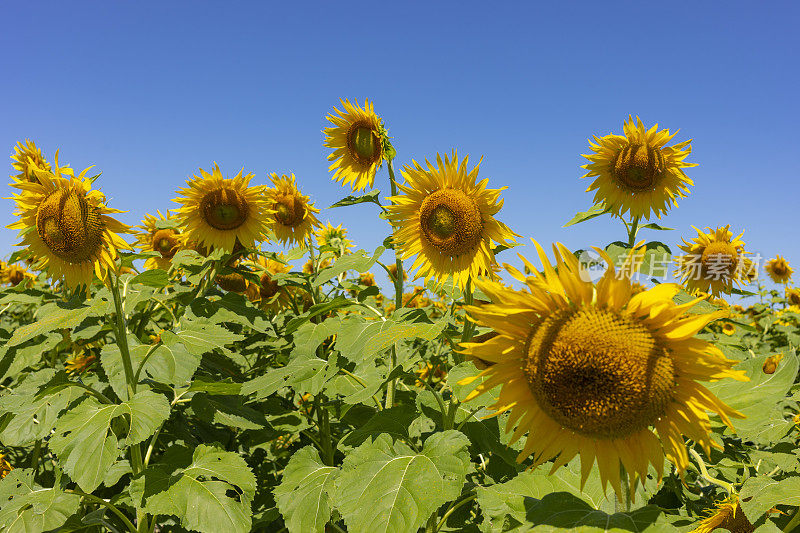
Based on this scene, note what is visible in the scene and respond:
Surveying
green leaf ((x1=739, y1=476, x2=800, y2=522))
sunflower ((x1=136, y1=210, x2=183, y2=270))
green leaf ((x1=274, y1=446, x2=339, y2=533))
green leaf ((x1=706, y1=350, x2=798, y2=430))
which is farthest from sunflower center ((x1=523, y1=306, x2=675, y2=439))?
sunflower ((x1=136, y1=210, x2=183, y2=270))

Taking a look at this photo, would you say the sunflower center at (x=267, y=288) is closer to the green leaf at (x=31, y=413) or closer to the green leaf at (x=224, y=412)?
the green leaf at (x=224, y=412)

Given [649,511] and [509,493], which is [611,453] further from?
[509,493]

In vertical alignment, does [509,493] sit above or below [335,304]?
below

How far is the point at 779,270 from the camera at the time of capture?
32.4 ft

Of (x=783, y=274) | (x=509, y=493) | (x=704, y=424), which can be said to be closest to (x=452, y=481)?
(x=509, y=493)

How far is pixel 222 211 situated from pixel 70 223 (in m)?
1.26

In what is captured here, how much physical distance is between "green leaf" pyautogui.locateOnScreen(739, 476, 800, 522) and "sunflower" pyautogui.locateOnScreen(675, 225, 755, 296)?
3.12 meters

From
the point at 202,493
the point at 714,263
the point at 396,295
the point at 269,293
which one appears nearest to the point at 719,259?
the point at 714,263

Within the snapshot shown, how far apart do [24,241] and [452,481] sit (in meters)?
3.03

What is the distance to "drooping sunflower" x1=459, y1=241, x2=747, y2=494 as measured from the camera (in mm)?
1371

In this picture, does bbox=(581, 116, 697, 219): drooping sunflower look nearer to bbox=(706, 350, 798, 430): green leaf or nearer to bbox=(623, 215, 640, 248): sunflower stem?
bbox=(623, 215, 640, 248): sunflower stem

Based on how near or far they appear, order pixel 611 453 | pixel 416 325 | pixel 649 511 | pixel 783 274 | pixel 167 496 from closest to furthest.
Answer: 1. pixel 649 511
2. pixel 611 453
3. pixel 416 325
4. pixel 167 496
5. pixel 783 274

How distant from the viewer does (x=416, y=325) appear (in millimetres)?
2350

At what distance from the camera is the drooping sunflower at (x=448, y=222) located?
3.09 m
